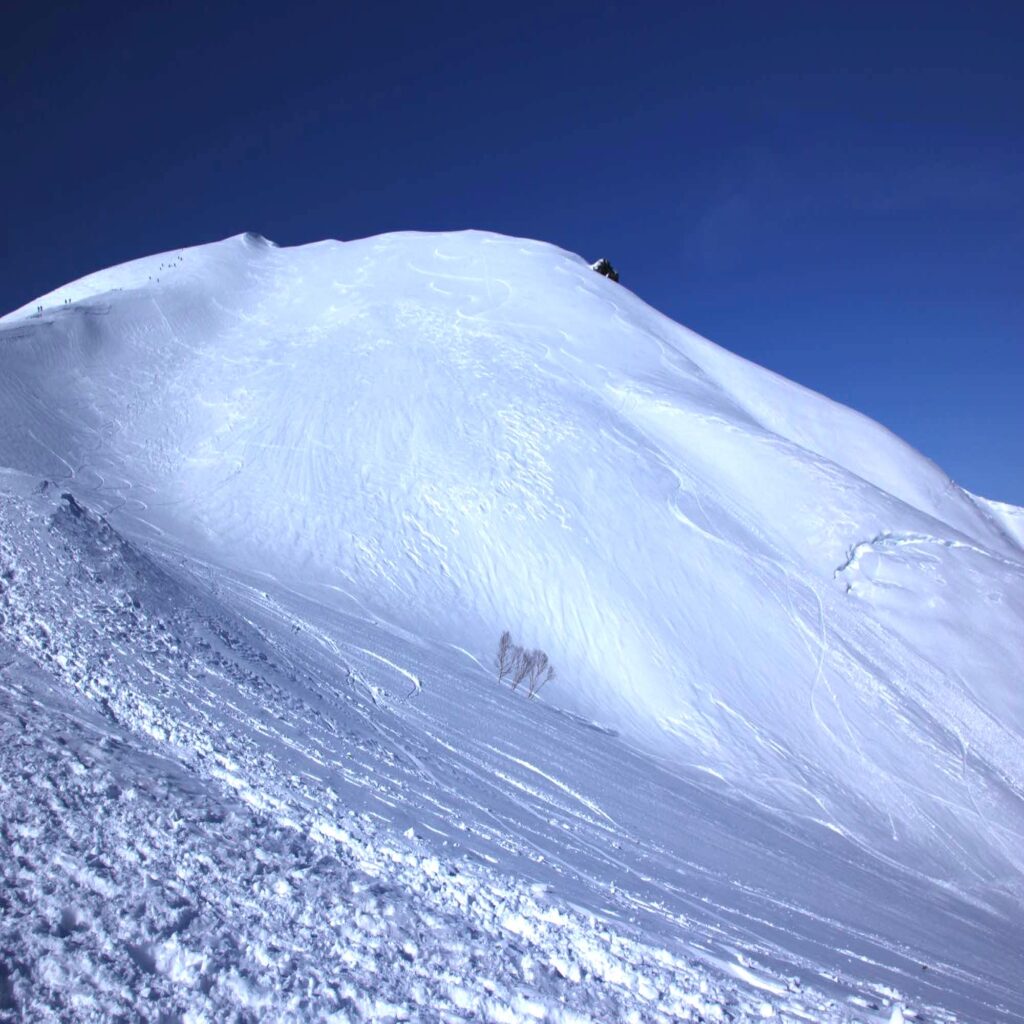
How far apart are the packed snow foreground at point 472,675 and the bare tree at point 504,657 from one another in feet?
1.19

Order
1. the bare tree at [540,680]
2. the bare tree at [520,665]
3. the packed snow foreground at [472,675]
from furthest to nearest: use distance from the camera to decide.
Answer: the bare tree at [520,665], the bare tree at [540,680], the packed snow foreground at [472,675]

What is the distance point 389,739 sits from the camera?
8.11 m

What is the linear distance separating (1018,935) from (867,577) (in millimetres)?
10559

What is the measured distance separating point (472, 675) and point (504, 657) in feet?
5.11

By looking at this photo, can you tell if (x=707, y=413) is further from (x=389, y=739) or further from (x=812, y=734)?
(x=389, y=739)

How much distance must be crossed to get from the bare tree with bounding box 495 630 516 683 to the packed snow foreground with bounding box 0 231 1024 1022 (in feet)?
1.19

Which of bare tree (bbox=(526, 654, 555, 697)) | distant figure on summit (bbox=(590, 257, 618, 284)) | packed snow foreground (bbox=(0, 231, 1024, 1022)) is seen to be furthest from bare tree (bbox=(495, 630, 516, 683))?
distant figure on summit (bbox=(590, 257, 618, 284))

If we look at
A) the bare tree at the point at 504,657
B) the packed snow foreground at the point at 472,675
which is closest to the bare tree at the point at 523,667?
the bare tree at the point at 504,657

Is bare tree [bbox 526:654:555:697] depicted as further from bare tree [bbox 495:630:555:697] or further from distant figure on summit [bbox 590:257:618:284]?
distant figure on summit [bbox 590:257:618:284]

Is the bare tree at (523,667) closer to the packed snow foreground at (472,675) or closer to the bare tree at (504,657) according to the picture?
the bare tree at (504,657)

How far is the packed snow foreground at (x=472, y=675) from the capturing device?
4.25 meters

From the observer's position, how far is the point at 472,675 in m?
12.4

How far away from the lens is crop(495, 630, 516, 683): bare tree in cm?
1345

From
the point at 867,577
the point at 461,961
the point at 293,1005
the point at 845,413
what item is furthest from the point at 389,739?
the point at 845,413
